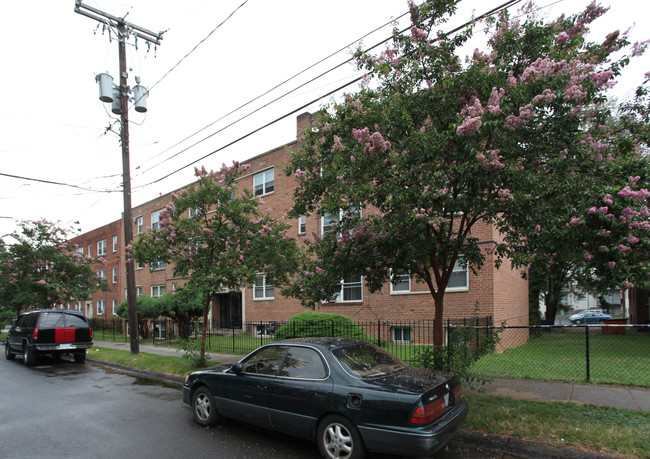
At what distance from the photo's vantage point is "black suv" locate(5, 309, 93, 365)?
13.4 metres

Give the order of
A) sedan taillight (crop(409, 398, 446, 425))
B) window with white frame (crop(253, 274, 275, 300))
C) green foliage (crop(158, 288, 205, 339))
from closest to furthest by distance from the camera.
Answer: sedan taillight (crop(409, 398, 446, 425))
green foliage (crop(158, 288, 205, 339))
window with white frame (crop(253, 274, 275, 300))

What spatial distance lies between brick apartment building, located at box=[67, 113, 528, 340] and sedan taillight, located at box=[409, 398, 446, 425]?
3709 mm

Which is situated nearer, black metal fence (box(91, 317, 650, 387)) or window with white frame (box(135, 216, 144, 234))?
black metal fence (box(91, 317, 650, 387))

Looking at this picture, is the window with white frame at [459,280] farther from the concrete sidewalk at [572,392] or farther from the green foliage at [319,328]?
the concrete sidewalk at [572,392]

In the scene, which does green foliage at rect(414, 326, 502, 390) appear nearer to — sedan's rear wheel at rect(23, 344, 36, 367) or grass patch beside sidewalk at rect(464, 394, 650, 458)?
grass patch beside sidewalk at rect(464, 394, 650, 458)

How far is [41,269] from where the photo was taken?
2062 centimetres

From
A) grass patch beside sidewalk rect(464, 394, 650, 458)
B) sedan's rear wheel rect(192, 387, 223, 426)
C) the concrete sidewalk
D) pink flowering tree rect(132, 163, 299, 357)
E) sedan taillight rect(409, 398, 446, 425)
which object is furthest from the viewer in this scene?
pink flowering tree rect(132, 163, 299, 357)

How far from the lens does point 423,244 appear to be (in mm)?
6273

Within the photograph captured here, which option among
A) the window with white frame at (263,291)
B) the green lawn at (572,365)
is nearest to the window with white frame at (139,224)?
the window with white frame at (263,291)

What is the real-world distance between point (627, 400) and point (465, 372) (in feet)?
8.66

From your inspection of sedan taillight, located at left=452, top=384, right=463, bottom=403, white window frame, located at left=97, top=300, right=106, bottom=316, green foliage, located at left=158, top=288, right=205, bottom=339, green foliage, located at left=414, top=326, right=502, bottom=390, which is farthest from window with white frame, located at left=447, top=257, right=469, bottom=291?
white window frame, located at left=97, top=300, right=106, bottom=316

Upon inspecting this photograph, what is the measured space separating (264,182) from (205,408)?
16837 mm

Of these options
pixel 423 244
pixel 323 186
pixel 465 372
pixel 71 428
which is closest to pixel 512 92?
pixel 423 244

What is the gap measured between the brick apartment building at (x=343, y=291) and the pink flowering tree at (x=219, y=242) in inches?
28.4
